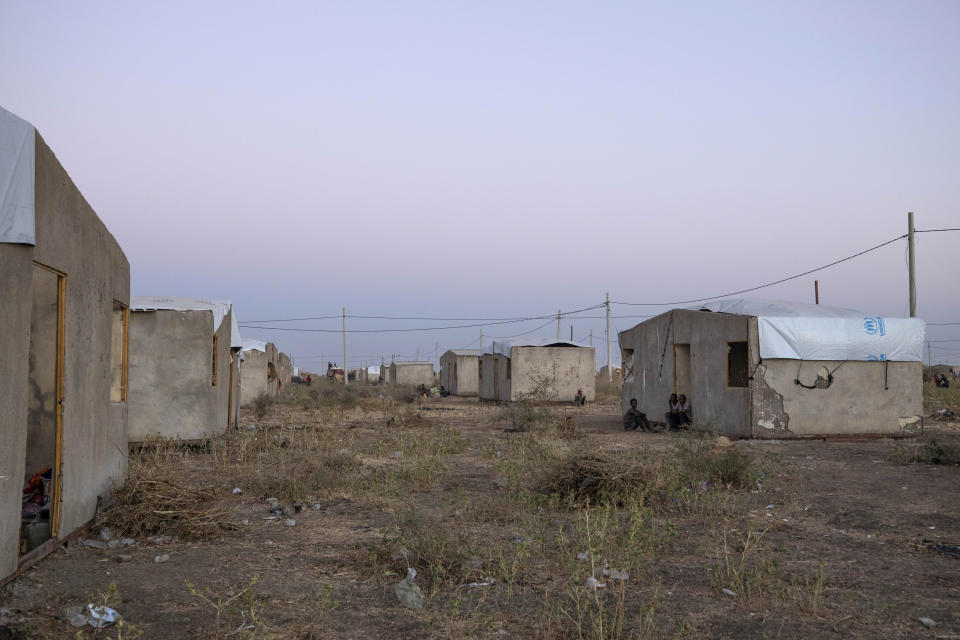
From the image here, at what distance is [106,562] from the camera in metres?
5.73

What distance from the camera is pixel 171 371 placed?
12250 millimetres

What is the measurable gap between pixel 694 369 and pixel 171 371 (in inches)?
405

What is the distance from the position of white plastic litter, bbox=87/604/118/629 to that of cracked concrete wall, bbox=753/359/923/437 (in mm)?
12060

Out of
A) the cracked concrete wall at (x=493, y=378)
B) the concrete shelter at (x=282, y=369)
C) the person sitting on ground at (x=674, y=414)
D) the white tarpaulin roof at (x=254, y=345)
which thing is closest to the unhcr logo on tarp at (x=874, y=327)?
the person sitting on ground at (x=674, y=414)

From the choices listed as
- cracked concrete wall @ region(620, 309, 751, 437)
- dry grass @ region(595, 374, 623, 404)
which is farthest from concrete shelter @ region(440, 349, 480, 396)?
cracked concrete wall @ region(620, 309, 751, 437)

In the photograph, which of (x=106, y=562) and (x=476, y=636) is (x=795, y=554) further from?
(x=106, y=562)

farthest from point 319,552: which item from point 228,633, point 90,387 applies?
point 90,387

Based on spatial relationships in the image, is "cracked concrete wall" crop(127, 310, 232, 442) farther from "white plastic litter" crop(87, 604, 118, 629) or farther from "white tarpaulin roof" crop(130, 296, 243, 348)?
"white plastic litter" crop(87, 604, 118, 629)

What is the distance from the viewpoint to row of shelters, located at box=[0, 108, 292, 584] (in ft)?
15.2

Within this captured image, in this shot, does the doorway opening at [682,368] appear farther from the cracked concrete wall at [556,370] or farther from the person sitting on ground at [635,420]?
the cracked concrete wall at [556,370]

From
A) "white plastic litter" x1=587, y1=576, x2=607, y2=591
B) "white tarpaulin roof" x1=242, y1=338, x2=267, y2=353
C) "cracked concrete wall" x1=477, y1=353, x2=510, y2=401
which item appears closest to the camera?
"white plastic litter" x1=587, y1=576, x2=607, y2=591

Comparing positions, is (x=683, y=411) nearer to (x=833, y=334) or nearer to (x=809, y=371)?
(x=809, y=371)

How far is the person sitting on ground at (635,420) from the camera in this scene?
57.8 feet

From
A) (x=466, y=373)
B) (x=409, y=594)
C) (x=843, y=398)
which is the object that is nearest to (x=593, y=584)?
(x=409, y=594)
